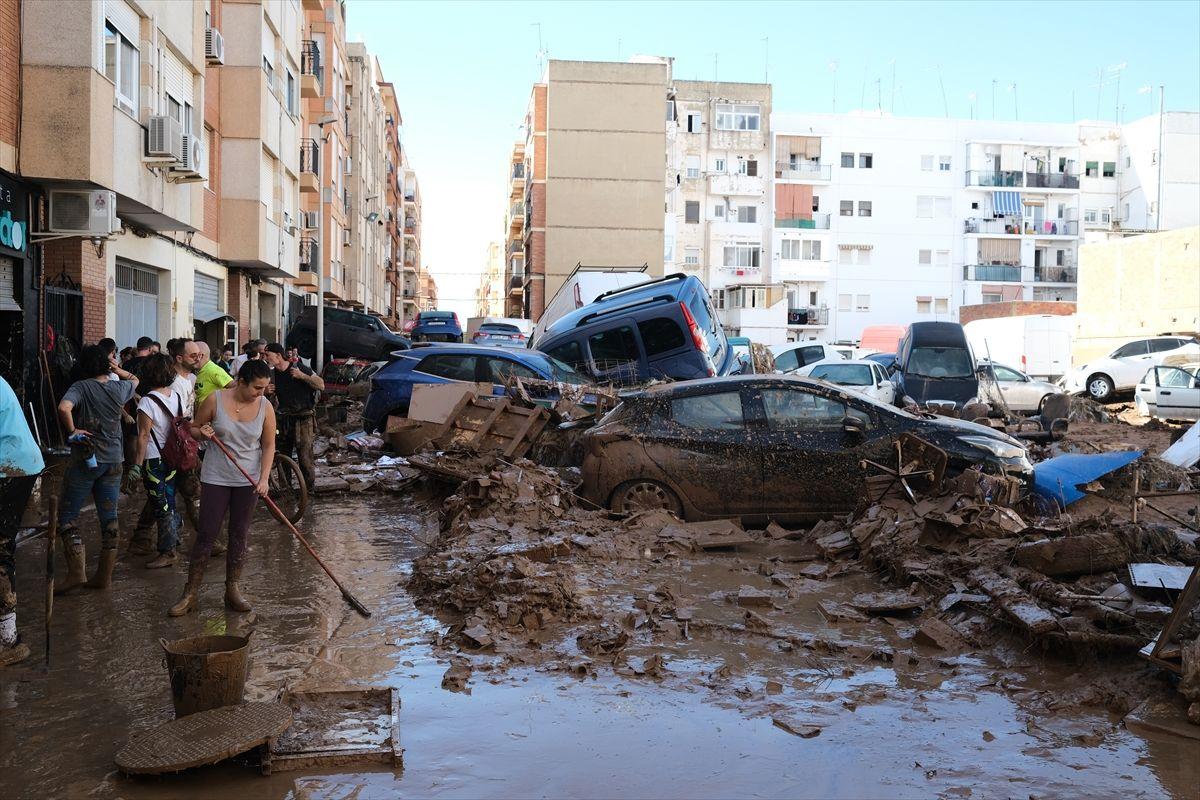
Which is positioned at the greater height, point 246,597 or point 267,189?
point 267,189

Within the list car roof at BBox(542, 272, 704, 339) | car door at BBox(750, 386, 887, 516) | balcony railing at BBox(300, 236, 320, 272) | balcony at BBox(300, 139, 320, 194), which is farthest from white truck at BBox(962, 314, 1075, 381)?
car door at BBox(750, 386, 887, 516)

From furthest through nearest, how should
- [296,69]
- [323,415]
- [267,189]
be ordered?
[296,69], [267,189], [323,415]

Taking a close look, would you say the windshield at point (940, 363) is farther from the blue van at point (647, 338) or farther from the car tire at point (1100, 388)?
the car tire at point (1100, 388)

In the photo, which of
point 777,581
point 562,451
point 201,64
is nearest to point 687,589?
point 777,581

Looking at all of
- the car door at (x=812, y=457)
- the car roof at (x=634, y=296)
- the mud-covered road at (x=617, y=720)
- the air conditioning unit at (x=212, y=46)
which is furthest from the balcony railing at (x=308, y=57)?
the mud-covered road at (x=617, y=720)

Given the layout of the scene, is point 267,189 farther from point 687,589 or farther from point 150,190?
point 687,589

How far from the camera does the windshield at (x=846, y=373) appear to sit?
2327cm

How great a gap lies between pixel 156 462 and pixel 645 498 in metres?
4.31

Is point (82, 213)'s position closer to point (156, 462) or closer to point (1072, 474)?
point (156, 462)

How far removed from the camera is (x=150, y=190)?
16.3m

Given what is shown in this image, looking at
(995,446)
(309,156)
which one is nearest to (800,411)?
(995,446)

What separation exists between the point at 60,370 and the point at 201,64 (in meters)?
8.27

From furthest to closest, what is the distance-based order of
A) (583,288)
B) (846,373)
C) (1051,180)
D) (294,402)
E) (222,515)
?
1. (1051,180)
2. (583,288)
3. (846,373)
4. (294,402)
5. (222,515)

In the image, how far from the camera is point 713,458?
376 inches
